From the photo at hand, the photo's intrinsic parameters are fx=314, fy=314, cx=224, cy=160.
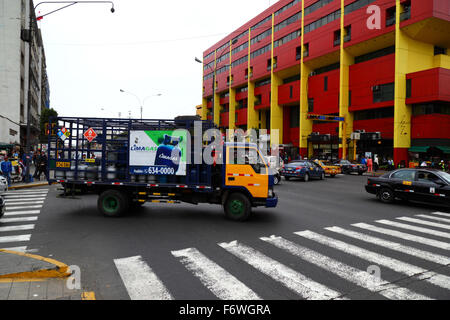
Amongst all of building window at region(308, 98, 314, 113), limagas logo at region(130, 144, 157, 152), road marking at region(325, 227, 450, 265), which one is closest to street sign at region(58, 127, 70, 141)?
limagas logo at region(130, 144, 157, 152)

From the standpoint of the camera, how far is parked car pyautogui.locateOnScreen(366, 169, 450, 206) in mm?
11305

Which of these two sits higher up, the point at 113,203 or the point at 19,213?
the point at 113,203

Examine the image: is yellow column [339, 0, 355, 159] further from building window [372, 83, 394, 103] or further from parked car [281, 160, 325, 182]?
parked car [281, 160, 325, 182]

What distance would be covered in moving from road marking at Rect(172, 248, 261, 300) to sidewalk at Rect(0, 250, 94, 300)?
5.42 ft

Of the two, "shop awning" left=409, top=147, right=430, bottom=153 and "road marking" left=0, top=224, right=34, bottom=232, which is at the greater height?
"shop awning" left=409, top=147, right=430, bottom=153

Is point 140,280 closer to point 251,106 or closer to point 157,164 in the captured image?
point 157,164

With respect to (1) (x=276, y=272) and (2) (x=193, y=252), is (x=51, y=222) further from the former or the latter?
(1) (x=276, y=272)

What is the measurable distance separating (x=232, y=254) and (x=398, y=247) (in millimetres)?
3645

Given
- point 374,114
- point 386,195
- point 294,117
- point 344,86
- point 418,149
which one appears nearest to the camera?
point 386,195

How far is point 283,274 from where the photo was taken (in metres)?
5.12

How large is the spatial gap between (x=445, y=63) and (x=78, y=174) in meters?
41.2

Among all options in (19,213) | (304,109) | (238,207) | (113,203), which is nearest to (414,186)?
(238,207)
